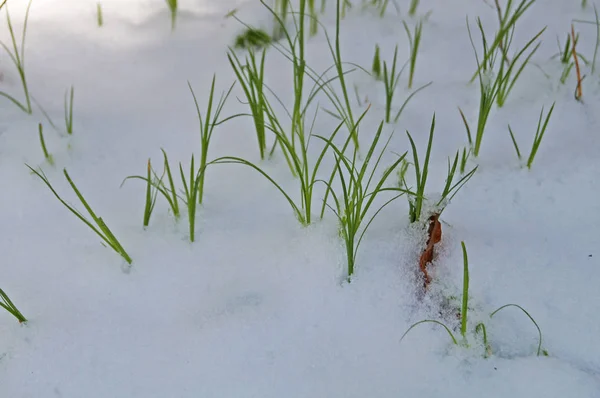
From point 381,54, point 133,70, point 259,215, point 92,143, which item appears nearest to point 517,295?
point 259,215

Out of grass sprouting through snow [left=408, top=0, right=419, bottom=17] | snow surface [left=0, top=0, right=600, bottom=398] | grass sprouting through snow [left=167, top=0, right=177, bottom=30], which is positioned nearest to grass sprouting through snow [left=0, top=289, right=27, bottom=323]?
snow surface [left=0, top=0, right=600, bottom=398]

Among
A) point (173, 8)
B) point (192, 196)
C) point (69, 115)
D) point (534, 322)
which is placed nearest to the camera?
point (534, 322)

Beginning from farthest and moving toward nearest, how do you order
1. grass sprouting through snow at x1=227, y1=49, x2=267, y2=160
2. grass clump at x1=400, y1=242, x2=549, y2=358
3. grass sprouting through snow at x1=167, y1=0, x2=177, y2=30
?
1. grass sprouting through snow at x1=167, y1=0, x2=177, y2=30
2. grass sprouting through snow at x1=227, y1=49, x2=267, y2=160
3. grass clump at x1=400, y1=242, x2=549, y2=358

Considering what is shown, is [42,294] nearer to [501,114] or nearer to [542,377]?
[542,377]

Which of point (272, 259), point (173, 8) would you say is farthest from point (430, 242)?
point (173, 8)

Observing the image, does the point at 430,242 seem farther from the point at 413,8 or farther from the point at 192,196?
the point at 413,8

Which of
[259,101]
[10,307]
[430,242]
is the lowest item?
[10,307]

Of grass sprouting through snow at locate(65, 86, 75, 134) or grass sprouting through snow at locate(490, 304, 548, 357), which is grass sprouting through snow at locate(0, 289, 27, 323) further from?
grass sprouting through snow at locate(490, 304, 548, 357)
